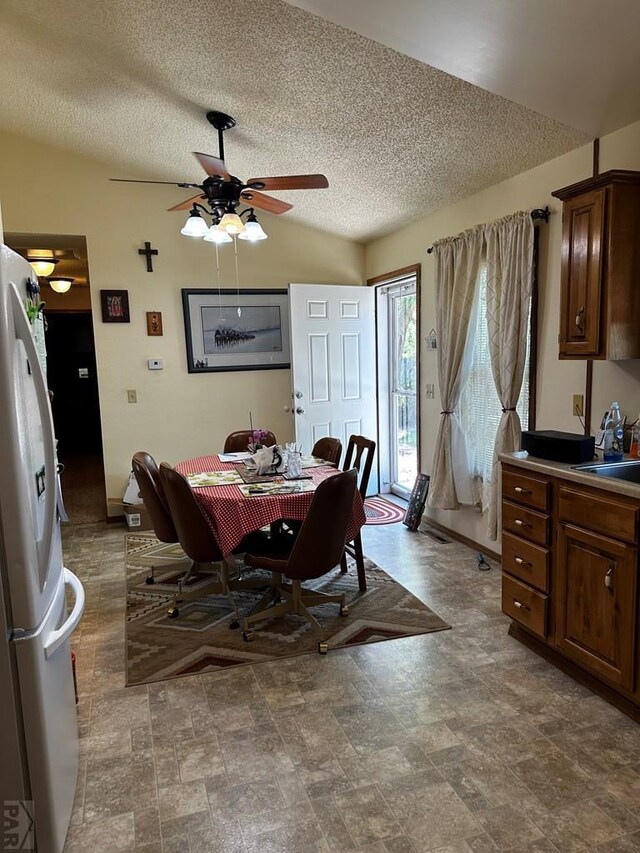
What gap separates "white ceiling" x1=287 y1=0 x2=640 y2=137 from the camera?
2.01 metres

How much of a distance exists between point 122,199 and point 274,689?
14.1 feet

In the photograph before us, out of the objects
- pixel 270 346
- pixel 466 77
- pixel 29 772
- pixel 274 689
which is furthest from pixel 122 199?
pixel 29 772

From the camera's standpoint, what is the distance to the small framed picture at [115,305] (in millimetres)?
4949

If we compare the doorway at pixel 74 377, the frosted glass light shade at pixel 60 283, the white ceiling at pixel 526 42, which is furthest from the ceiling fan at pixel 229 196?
the doorway at pixel 74 377

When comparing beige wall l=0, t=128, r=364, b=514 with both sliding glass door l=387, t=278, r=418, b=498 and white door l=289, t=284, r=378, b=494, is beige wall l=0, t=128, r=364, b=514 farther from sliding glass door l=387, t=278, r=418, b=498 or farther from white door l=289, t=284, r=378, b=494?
sliding glass door l=387, t=278, r=418, b=498

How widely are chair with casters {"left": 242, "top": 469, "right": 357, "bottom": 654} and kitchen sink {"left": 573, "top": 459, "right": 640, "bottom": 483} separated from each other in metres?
1.05

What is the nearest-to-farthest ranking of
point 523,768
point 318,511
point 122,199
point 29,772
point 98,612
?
point 29,772 → point 523,768 → point 318,511 → point 98,612 → point 122,199

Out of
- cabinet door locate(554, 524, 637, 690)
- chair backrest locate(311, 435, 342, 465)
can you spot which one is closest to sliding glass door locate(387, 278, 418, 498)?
chair backrest locate(311, 435, 342, 465)

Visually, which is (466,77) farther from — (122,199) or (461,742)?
(122,199)

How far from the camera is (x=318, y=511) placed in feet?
8.73

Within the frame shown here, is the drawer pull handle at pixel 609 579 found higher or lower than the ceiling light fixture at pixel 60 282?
lower

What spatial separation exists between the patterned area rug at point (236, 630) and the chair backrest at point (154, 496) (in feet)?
1.46

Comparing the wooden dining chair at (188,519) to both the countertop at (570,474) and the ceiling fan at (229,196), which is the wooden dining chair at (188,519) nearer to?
the ceiling fan at (229,196)

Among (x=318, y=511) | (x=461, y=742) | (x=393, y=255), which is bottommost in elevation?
(x=461, y=742)
